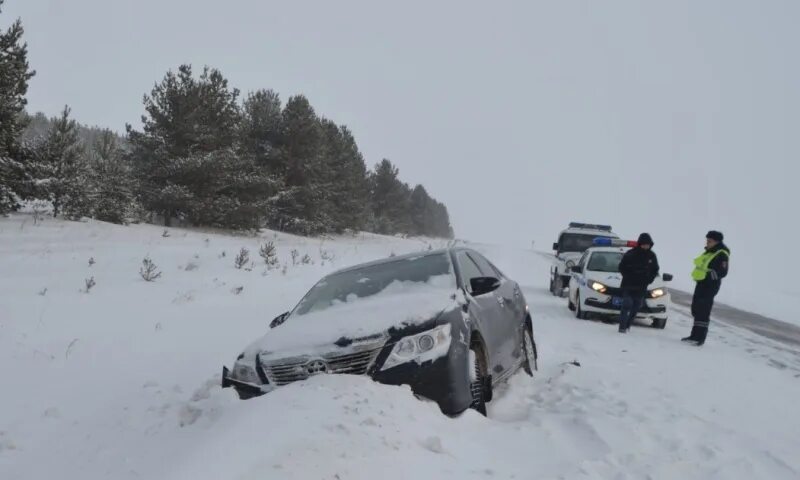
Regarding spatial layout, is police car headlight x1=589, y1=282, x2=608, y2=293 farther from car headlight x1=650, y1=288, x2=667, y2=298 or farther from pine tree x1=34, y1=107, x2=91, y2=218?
pine tree x1=34, y1=107, x2=91, y2=218

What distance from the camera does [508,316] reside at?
17.5 ft

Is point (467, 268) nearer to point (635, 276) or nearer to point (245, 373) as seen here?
point (245, 373)

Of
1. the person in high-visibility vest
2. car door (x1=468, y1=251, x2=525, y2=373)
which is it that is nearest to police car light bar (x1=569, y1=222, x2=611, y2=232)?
the person in high-visibility vest

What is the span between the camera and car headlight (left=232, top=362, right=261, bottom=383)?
3.94m

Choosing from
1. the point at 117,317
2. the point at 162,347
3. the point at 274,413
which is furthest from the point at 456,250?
the point at 117,317

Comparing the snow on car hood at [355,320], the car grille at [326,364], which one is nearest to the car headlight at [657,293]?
the snow on car hood at [355,320]

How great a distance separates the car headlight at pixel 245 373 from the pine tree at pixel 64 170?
15194 mm

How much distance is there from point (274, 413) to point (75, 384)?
341cm

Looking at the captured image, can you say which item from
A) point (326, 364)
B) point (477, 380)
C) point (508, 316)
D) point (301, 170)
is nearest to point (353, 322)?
point (326, 364)

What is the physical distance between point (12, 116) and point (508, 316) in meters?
15.4

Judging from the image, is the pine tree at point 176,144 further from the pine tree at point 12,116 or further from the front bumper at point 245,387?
the front bumper at point 245,387

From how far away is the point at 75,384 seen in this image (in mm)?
5305

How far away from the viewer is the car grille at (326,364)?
3695 millimetres

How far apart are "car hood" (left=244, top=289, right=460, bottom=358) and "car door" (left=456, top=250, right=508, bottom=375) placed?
32cm
